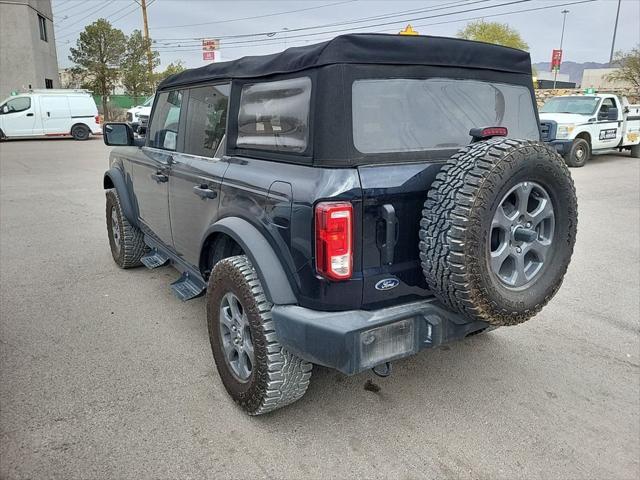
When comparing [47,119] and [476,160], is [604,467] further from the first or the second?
[47,119]

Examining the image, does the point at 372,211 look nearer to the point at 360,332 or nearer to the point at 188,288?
the point at 360,332

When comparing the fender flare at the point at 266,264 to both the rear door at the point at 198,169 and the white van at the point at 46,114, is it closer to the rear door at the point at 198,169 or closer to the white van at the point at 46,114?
the rear door at the point at 198,169

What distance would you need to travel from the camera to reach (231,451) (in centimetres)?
251

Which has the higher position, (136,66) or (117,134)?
(136,66)

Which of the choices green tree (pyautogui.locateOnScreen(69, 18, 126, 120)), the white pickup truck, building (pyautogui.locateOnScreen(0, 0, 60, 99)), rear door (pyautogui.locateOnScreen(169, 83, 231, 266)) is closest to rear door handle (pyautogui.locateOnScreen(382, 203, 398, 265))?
rear door (pyautogui.locateOnScreen(169, 83, 231, 266))

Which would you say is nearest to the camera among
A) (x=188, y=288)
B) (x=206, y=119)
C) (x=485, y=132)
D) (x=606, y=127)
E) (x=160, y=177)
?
(x=485, y=132)

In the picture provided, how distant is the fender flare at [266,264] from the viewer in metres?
2.43

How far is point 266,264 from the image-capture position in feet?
8.13

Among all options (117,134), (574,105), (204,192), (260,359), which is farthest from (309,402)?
(574,105)

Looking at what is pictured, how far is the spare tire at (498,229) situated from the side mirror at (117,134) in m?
3.38

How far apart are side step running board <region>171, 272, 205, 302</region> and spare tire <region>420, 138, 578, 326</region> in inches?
72.2

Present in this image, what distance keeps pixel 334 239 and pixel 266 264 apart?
0.44 metres

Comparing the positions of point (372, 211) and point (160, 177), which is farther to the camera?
point (160, 177)

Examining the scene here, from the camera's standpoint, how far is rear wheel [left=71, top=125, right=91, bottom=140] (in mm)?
21141
